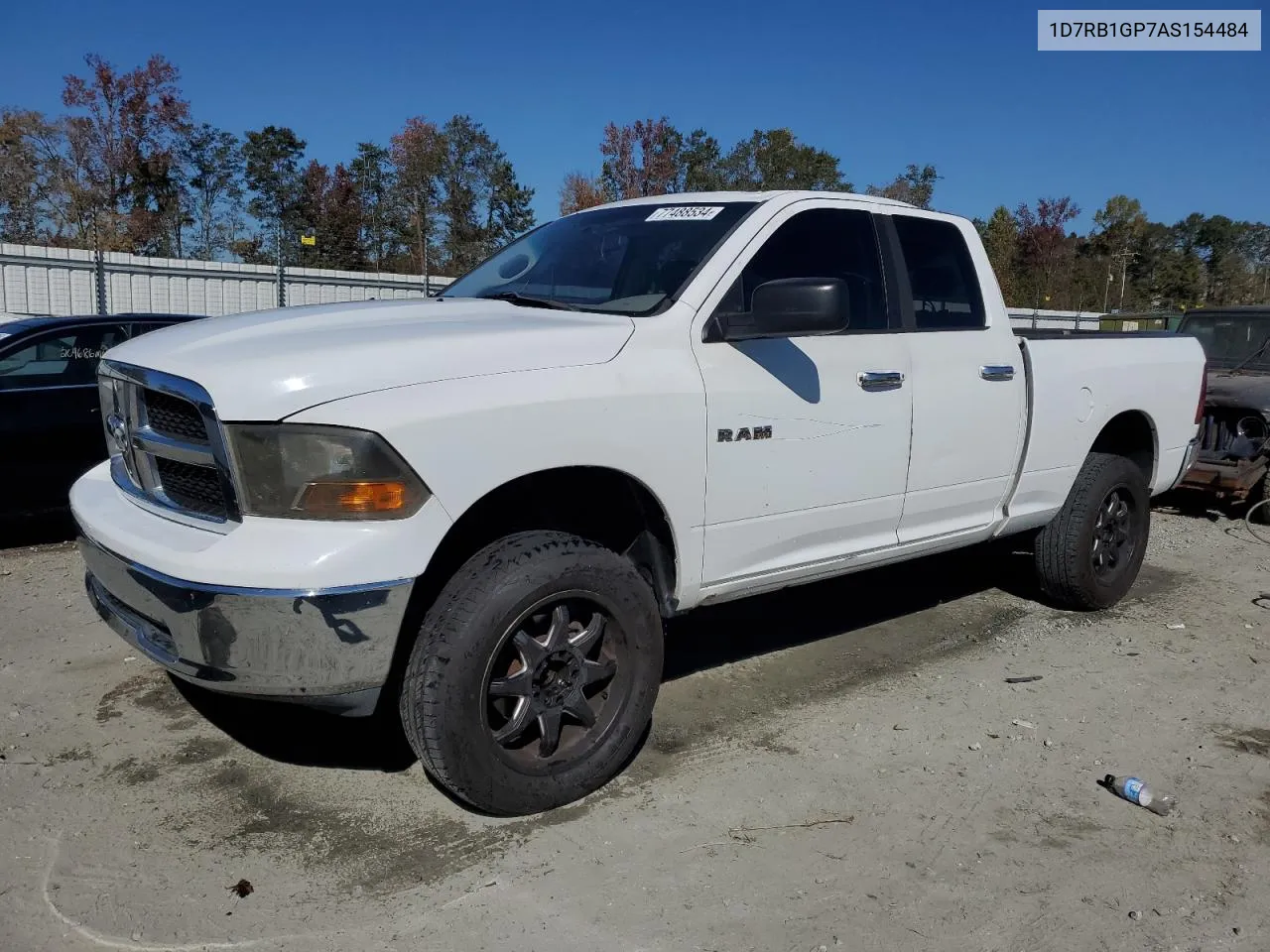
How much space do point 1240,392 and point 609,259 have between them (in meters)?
6.86

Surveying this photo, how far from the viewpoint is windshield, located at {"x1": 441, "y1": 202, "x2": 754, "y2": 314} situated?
3.65 meters

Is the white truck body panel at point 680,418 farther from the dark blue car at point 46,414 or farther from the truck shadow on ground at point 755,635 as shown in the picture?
the dark blue car at point 46,414

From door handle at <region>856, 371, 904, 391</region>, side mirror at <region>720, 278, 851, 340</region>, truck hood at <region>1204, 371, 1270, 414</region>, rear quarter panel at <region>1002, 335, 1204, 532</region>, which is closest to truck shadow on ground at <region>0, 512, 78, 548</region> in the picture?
side mirror at <region>720, 278, 851, 340</region>

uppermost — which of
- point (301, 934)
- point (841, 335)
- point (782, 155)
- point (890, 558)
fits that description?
point (782, 155)

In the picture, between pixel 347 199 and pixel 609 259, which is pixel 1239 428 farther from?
pixel 347 199

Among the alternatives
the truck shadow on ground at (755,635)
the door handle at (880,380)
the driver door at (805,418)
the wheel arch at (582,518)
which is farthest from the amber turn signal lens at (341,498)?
the door handle at (880,380)

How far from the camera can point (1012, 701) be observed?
4258 mm

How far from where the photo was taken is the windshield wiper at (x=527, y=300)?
143 inches

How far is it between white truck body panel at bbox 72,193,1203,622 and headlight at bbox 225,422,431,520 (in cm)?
4

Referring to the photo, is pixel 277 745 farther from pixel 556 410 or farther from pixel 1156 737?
pixel 1156 737

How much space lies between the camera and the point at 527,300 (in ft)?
12.5

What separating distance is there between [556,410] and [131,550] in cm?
126

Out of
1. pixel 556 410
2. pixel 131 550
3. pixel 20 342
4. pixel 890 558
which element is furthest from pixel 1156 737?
pixel 20 342

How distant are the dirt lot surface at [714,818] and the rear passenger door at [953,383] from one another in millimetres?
837
